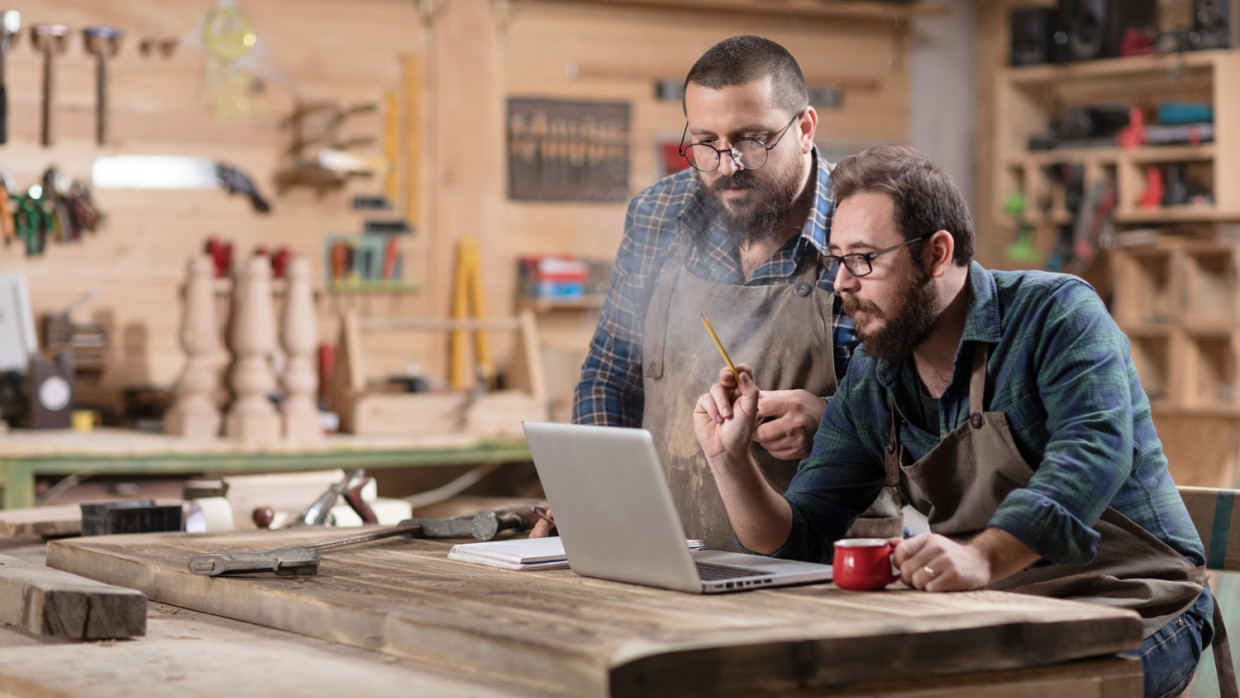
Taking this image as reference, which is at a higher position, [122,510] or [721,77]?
[721,77]

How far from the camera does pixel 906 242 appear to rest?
78.4 inches

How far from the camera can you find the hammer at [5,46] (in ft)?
15.3

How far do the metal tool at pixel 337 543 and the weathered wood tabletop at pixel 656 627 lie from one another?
0.07 ft

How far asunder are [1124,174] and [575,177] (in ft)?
6.66

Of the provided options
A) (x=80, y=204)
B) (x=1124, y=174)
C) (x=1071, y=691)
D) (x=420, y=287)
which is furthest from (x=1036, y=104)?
(x=1071, y=691)

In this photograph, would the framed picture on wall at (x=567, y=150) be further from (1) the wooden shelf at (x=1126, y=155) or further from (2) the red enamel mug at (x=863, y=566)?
(2) the red enamel mug at (x=863, y=566)

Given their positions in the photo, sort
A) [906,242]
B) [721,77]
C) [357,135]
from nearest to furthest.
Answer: [906,242], [721,77], [357,135]

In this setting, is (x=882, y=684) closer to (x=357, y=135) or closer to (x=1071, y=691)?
(x=1071, y=691)

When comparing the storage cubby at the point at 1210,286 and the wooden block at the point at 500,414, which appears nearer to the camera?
the wooden block at the point at 500,414

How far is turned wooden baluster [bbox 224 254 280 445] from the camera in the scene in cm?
442

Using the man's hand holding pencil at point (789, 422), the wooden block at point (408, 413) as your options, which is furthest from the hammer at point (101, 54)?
the man's hand holding pencil at point (789, 422)

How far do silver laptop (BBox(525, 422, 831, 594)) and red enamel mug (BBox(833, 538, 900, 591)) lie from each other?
0.08 m

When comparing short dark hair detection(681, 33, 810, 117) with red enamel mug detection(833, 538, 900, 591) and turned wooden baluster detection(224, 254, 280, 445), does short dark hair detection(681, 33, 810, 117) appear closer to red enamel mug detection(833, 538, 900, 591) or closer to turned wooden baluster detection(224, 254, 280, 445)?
red enamel mug detection(833, 538, 900, 591)

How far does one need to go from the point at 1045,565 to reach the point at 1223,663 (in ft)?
1.02
